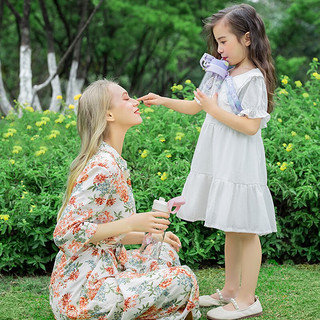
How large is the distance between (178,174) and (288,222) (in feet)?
2.91

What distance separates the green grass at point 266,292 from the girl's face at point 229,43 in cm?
137

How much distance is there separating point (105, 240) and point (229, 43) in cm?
116

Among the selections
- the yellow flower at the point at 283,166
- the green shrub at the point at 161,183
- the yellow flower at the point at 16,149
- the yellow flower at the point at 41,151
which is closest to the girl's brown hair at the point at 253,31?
the yellow flower at the point at 283,166

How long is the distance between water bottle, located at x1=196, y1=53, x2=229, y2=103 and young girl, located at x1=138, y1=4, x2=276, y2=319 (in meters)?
0.04

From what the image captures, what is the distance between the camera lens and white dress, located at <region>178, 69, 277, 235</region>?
2.83 meters

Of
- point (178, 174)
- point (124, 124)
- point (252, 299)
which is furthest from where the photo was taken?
point (178, 174)

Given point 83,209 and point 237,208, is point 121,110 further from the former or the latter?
point 237,208

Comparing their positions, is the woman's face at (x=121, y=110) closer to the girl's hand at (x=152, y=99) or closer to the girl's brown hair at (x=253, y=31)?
the girl's hand at (x=152, y=99)

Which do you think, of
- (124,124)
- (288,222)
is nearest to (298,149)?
(288,222)

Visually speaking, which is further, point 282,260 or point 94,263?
point 282,260

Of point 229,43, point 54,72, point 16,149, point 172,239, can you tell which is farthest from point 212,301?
point 54,72

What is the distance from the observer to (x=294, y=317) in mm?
2979

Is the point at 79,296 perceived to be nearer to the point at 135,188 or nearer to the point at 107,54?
the point at 135,188

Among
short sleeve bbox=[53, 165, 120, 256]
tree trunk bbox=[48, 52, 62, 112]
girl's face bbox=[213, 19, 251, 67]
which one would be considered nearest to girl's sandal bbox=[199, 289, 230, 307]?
short sleeve bbox=[53, 165, 120, 256]
